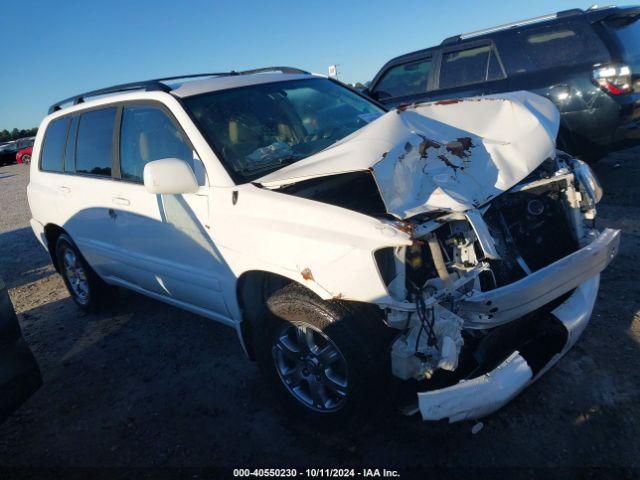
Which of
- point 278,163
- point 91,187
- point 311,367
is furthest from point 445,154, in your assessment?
point 91,187

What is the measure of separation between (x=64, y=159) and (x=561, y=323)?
406 cm

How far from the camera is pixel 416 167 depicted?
2.32 m

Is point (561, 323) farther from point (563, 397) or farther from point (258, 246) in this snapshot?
point (258, 246)

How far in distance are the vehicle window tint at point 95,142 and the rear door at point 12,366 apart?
138 centimetres

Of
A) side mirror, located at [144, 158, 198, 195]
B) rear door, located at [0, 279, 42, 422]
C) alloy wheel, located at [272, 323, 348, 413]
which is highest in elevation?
side mirror, located at [144, 158, 198, 195]

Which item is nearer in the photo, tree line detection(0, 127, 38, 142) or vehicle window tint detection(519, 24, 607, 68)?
vehicle window tint detection(519, 24, 607, 68)

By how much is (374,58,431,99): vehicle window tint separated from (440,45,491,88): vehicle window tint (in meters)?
0.30

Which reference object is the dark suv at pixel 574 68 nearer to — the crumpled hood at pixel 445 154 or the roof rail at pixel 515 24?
the roof rail at pixel 515 24

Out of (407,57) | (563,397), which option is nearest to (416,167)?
(563,397)

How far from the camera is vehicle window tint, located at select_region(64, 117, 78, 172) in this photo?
13.0 ft

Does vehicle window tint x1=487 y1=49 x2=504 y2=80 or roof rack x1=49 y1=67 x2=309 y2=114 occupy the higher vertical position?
roof rack x1=49 y1=67 x2=309 y2=114

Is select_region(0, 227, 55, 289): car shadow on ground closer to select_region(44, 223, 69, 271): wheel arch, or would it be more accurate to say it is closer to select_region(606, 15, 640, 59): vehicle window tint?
select_region(44, 223, 69, 271): wheel arch

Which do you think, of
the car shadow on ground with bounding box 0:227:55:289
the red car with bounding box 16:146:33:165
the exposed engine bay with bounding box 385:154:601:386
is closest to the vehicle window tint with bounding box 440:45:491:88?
the exposed engine bay with bounding box 385:154:601:386

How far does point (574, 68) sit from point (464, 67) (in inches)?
56.1
